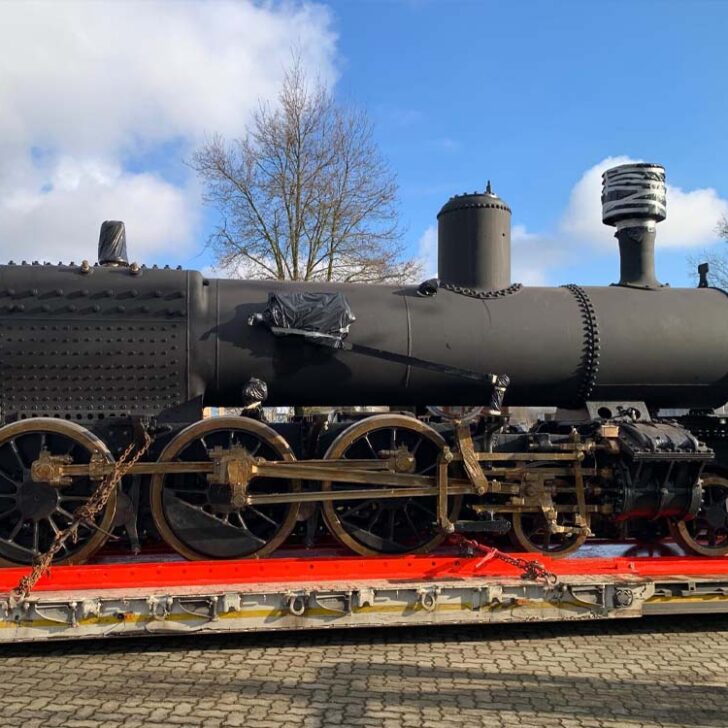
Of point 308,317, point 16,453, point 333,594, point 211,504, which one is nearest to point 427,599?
point 333,594

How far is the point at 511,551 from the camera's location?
19.1 feet

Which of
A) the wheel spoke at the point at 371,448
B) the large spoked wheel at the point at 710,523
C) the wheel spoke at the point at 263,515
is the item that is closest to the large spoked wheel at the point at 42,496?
the wheel spoke at the point at 263,515

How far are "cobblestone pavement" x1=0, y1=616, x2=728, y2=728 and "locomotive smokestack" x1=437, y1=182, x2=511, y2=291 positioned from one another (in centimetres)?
292

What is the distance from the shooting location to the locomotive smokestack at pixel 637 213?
6.48 m

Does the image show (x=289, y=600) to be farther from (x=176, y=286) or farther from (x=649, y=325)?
(x=649, y=325)

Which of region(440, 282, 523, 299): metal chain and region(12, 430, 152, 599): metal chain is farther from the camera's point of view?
region(440, 282, 523, 299): metal chain

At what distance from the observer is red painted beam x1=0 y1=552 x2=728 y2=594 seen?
4758 millimetres

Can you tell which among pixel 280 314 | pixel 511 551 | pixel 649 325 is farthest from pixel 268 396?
pixel 649 325

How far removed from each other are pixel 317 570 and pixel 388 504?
0.83 m

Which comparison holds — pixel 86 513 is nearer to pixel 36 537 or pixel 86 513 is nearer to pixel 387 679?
pixel 36 537

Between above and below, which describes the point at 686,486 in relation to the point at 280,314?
below

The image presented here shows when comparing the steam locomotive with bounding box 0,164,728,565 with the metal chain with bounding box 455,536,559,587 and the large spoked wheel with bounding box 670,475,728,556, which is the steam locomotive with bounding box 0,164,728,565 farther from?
the metal chain with bounding box 455,536,559,587

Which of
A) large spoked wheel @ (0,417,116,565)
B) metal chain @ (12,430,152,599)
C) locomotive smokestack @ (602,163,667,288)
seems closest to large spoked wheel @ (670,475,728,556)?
locomotive smokestack @ (602,163,667,288)

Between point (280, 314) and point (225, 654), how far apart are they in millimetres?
2482
